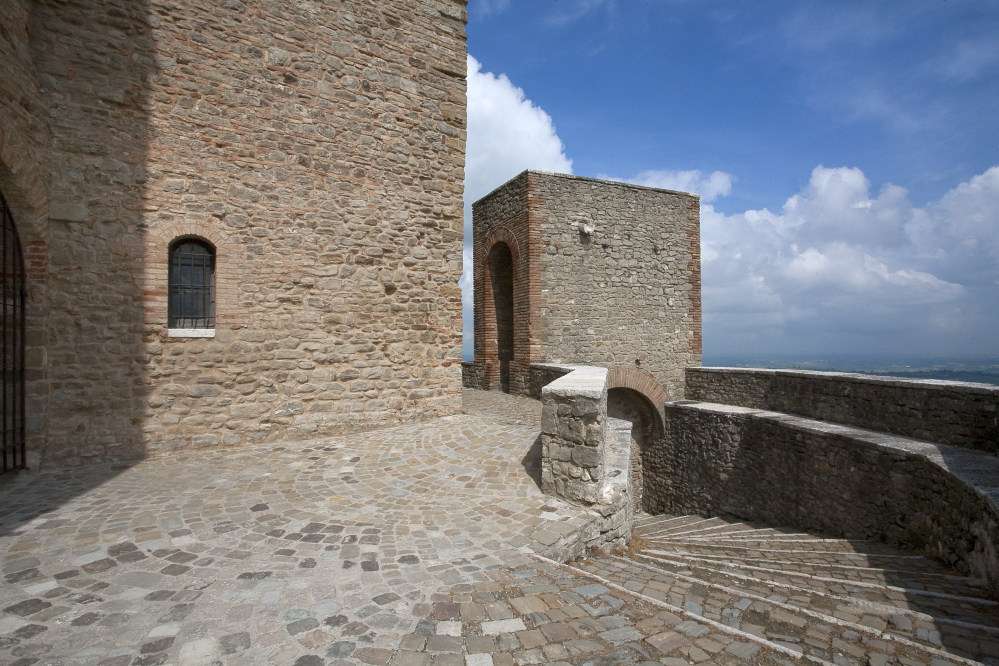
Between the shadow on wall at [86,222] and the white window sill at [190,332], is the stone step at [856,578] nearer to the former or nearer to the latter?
the white window sill at [190,332]

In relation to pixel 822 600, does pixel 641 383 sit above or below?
above

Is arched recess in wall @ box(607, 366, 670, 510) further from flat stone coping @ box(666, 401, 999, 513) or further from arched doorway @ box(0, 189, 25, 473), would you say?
arched doorway @ box(0, 189, 25, 473)

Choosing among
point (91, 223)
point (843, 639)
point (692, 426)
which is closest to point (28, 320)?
point (91, 223)

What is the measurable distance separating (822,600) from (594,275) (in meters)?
8.83

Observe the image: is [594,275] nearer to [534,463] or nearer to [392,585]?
[534,463]

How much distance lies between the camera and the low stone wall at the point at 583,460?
371 cm

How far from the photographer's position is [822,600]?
10.3 feet

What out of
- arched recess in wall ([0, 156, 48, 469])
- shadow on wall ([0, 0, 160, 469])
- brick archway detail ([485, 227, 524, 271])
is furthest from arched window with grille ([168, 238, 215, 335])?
brick archway detail ([485, 227, 524, 271])

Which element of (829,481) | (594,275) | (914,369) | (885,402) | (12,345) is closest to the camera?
(12,345)

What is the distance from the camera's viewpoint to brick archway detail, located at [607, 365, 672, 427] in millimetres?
10680

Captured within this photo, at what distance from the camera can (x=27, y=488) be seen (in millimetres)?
4066

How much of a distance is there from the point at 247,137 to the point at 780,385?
32.8ft

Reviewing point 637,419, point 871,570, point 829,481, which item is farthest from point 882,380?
point 637,419

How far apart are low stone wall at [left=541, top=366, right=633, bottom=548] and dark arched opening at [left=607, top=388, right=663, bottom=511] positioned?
7.43 metres
